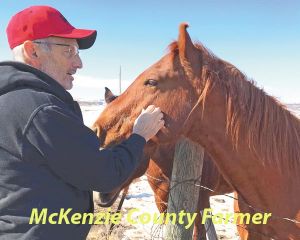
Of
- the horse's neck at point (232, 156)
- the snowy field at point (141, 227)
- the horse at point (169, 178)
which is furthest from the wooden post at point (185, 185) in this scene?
the horse at point (169, 178)

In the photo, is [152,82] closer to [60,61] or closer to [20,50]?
[60,61]

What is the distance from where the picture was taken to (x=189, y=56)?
2.40m

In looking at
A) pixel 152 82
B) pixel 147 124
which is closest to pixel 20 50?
pixel 147 124

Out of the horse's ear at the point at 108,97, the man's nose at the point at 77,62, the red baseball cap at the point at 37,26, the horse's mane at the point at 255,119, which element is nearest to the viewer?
the red baseball cap at the point at 37,26

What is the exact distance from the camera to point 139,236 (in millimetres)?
4945

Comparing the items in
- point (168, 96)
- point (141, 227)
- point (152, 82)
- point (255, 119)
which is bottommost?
point (141, 227)

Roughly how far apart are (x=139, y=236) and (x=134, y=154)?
3785mm

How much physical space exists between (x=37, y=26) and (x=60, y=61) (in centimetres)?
21

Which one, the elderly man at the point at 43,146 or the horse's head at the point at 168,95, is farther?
the horse's head at the point at 168,95

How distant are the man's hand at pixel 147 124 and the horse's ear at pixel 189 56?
52 centimetres

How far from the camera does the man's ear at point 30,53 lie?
149cm

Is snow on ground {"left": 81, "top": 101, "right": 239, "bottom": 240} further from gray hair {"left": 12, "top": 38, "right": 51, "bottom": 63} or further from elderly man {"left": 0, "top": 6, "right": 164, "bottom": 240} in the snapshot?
gray hair {"left": 12, "top": 38, "right": 51, "bottom": 63}

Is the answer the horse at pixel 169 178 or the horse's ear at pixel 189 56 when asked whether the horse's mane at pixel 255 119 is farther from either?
the horse at pixel 169 178

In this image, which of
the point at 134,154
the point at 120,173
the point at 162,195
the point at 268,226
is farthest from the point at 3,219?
the point at 162,195
